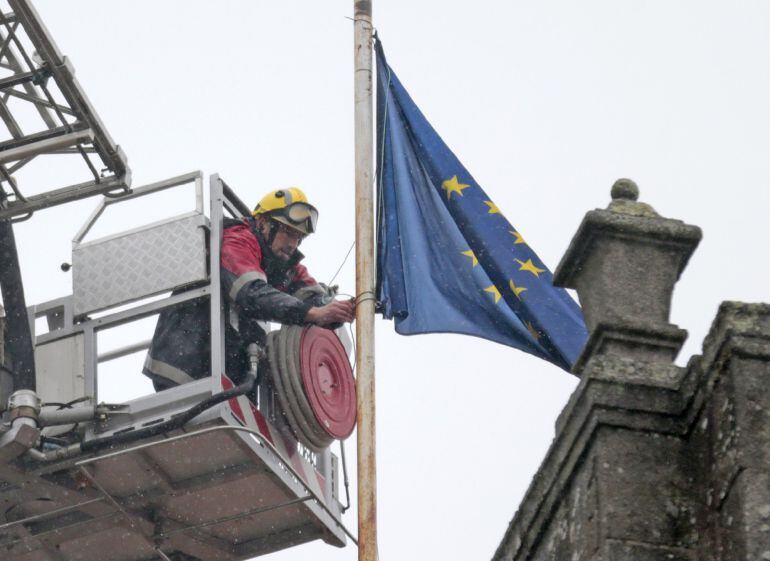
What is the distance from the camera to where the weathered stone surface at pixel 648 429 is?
8.92m

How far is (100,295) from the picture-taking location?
17.9 meters

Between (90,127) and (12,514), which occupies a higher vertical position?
(90,127)

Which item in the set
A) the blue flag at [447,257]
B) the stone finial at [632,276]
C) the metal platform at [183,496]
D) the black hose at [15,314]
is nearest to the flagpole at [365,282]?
the blue flag at [447,257]

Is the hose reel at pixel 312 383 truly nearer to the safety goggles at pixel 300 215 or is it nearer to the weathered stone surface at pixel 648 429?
the safety goggles at pixel 300 215

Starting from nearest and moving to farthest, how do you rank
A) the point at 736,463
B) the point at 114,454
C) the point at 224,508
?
the point at 736,463 → the point at 114,454 → the point at 224,508

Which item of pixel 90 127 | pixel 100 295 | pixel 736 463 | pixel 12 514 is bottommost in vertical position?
pixel 736 463

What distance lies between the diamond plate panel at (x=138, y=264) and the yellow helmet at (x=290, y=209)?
743 millimetres

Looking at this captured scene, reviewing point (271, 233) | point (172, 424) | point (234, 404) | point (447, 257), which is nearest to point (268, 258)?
point (271, 233)

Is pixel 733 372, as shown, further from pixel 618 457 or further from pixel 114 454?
pixel 114 454

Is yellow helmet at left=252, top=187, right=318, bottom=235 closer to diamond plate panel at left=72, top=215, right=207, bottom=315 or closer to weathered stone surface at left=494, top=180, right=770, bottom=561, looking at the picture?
diamond plate panel at left=72, top=215, right=207, bottom=315

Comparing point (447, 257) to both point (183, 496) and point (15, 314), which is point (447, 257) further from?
point (15, 314)

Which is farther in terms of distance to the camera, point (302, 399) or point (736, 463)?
point (302, 399)

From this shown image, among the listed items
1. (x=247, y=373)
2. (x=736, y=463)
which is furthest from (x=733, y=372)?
(x=247, y=373)

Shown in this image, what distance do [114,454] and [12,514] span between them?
149cm
